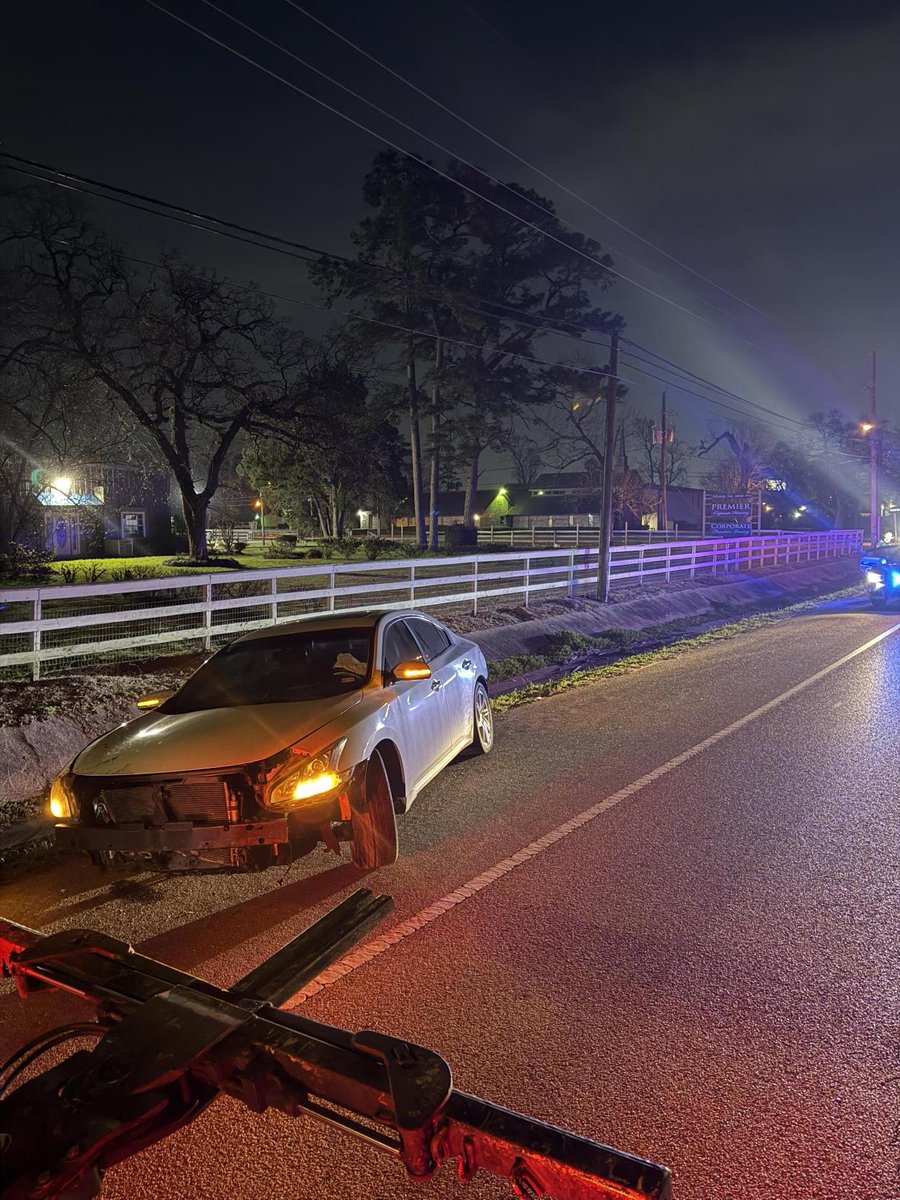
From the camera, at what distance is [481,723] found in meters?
8.30

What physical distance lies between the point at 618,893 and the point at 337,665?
2582 mm

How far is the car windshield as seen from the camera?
239 inches

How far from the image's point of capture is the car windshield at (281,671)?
6066mm

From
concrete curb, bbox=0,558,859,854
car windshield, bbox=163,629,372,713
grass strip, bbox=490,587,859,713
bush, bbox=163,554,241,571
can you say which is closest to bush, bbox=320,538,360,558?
bush, bbox=163,554,241,571

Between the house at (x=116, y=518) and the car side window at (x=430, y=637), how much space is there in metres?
33.1

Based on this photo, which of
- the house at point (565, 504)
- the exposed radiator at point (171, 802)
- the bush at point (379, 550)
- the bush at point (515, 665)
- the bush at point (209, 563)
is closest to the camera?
the exposed radiator at point (171, 802)

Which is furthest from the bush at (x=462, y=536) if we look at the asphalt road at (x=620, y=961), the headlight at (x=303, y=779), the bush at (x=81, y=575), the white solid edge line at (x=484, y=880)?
the headlight at (x=303, y=779)

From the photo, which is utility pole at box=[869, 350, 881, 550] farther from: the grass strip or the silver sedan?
the silver sedan

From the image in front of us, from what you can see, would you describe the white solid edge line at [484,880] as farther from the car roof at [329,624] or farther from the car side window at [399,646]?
the car roof at [329,624]

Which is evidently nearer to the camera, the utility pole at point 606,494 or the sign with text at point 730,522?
the utility pole at point 606,494

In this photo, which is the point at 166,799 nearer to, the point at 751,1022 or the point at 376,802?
the point at 376,802

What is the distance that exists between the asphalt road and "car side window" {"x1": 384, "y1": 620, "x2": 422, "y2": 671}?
43.8 inches

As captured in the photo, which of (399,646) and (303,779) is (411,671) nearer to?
(399,646)

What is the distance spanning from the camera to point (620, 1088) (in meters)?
3.14
